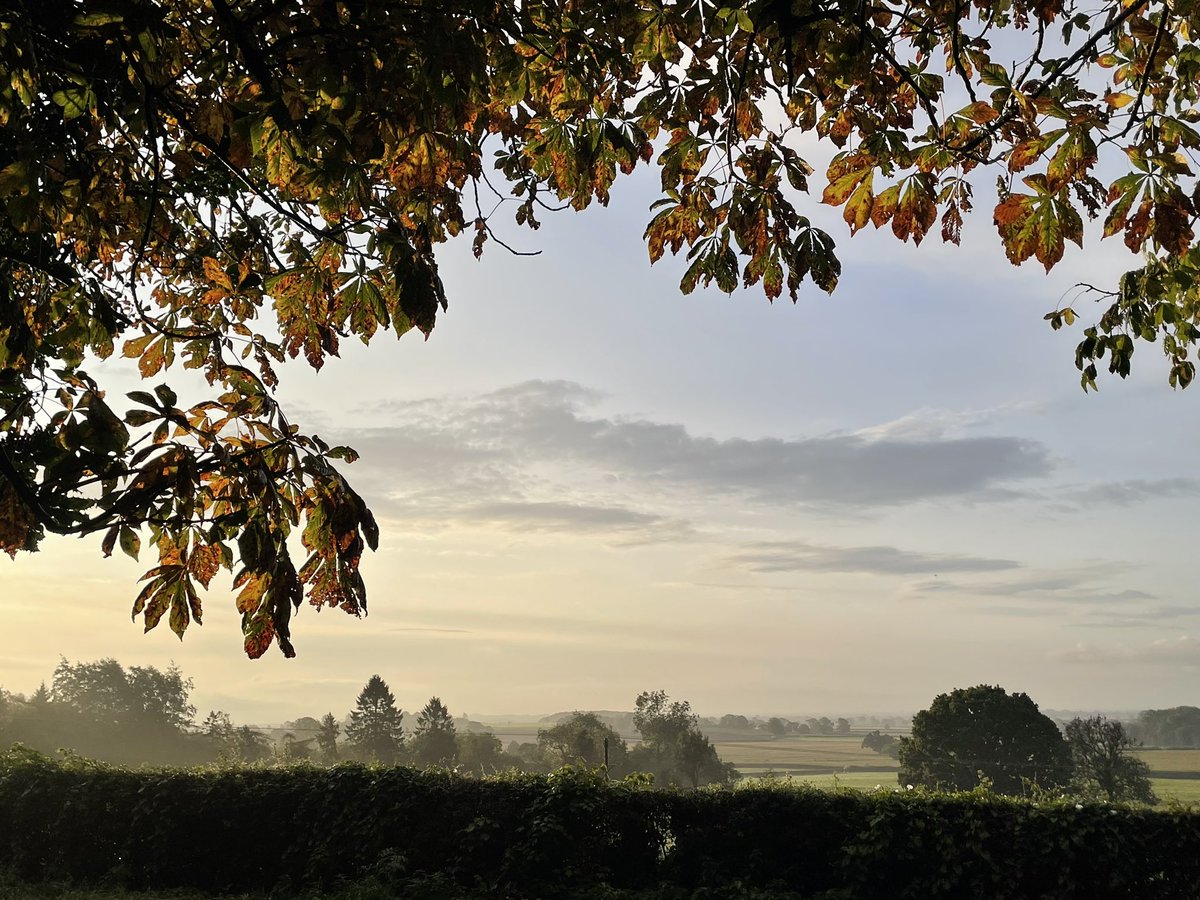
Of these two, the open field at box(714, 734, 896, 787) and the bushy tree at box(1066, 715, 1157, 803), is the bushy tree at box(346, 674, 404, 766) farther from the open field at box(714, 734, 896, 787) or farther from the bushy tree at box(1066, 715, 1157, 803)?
the bushy tree at box(1066, 715, 1157, 803)

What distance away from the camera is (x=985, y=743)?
156ft

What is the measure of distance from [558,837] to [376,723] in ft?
189

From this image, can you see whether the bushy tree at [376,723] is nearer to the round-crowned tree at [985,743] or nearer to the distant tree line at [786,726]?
the round-crowned tree at [985,743]

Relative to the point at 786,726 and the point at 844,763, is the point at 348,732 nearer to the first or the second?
the point at 844,763

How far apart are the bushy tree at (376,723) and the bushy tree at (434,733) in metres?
2.03

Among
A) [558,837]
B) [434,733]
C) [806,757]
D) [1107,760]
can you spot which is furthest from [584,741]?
[558,837]

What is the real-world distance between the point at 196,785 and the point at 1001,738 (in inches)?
1821

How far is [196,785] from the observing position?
1344 centimetres

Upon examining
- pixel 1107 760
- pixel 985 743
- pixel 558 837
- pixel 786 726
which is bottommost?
pixel 786 726

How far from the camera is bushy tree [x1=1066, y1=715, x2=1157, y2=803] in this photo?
5169 centimetres

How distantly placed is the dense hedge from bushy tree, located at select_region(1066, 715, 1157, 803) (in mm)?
49111

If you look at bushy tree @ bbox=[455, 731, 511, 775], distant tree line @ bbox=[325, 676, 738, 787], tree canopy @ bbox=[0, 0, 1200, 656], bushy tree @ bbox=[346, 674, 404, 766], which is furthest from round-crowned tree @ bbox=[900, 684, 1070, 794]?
tree canopy @ bbox=[0, 0, 1200, 656]

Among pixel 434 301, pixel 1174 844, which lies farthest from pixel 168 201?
pixel 1174 844

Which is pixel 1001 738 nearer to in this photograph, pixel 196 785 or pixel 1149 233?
pixel 196 785
